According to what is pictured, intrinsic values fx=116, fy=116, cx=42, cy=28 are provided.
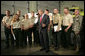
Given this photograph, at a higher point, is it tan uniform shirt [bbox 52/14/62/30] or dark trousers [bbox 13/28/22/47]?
tan uniform shirt [bbox 52/14/62/30]

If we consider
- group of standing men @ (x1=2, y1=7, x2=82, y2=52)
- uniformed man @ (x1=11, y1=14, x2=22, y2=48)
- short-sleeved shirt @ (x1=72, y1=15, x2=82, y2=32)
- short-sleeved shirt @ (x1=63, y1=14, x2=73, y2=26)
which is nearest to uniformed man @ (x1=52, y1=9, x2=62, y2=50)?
group of standing men @ (x1=2, y1=7, x2=82, y2=52)

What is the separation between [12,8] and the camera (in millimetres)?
5922

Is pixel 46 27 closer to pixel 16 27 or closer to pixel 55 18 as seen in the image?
pixel 55 18

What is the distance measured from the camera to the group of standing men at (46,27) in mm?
3844

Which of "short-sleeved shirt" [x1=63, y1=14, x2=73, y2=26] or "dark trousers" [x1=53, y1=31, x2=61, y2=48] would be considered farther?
"dark trousers" [x1=53, y1=31, x2=61, y2=48]

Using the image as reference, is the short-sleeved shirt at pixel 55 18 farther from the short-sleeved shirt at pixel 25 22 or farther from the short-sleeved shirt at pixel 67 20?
the short-sleeved shirt at pixel 25 22

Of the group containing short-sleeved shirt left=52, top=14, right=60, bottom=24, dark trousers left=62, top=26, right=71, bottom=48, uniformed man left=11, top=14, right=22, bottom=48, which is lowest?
dark trousers left=62, top=26, right=71, bottom=48

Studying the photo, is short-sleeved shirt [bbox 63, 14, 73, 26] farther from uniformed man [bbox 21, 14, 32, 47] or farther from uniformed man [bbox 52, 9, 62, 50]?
uniformed man [bbox 21, 14, 32, 47]

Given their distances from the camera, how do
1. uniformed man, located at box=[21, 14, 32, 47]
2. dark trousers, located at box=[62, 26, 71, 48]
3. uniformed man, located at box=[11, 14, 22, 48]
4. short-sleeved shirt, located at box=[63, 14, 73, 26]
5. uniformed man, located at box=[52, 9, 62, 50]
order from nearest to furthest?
short-sleeved shirt, located at box=[63, 14, 73, 26] → uniformed man, located at box=[52, 9, 62, 50] → dark trousers, located at box=[62, 26, 71, 48] → uniformed man, located at box=[11, 14, 22, 48] → uniformed man, located at box=[21, 14, 32, 47]

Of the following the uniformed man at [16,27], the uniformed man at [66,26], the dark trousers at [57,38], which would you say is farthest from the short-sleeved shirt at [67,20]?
the uniformed man at [16,27]

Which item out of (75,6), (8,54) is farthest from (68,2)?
(8,54)

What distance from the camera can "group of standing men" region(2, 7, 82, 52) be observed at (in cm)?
384

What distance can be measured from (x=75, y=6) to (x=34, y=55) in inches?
178

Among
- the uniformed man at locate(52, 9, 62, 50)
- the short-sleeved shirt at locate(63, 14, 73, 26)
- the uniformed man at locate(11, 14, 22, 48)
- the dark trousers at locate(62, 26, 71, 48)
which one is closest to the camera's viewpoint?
the short-sleeved shirt at locate(63, 14, 73, 26)
